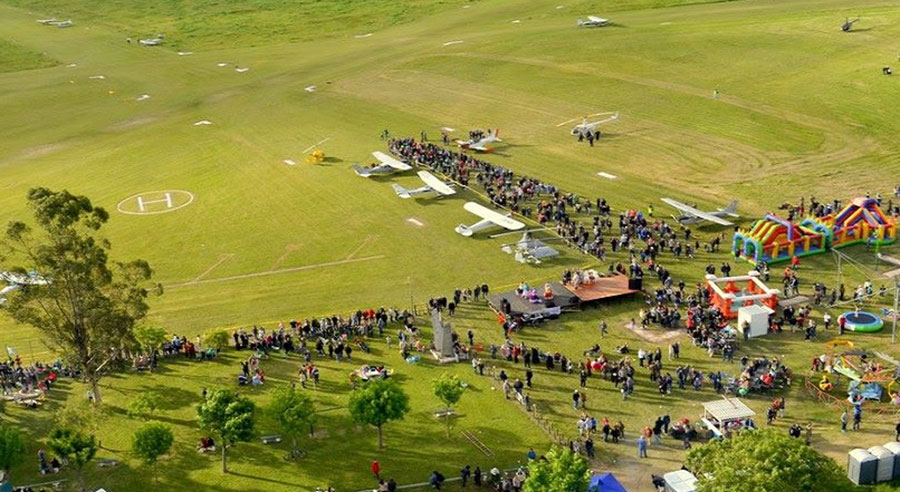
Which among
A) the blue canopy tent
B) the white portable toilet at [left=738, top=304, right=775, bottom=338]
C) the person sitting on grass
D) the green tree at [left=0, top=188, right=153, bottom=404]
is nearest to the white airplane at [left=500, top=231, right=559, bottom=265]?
the white portable toilet at [left=738, top=304, right=775, bottom=338]

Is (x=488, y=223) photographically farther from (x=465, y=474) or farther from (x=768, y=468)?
(x=768, y=468)

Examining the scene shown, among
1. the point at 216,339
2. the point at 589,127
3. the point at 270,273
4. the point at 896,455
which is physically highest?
the point at 589,127

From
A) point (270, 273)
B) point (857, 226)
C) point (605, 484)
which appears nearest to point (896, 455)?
point (605, 484)

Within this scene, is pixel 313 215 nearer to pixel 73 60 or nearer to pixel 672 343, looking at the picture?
pixel 672 343

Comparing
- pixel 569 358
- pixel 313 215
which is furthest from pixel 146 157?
pixel 569 358

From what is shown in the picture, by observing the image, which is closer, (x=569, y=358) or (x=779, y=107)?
(x=569, y=358)

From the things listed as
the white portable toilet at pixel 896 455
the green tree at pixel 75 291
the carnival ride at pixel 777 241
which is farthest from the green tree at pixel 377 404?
the carnival ride at pixel 777 241

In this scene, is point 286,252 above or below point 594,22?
below
